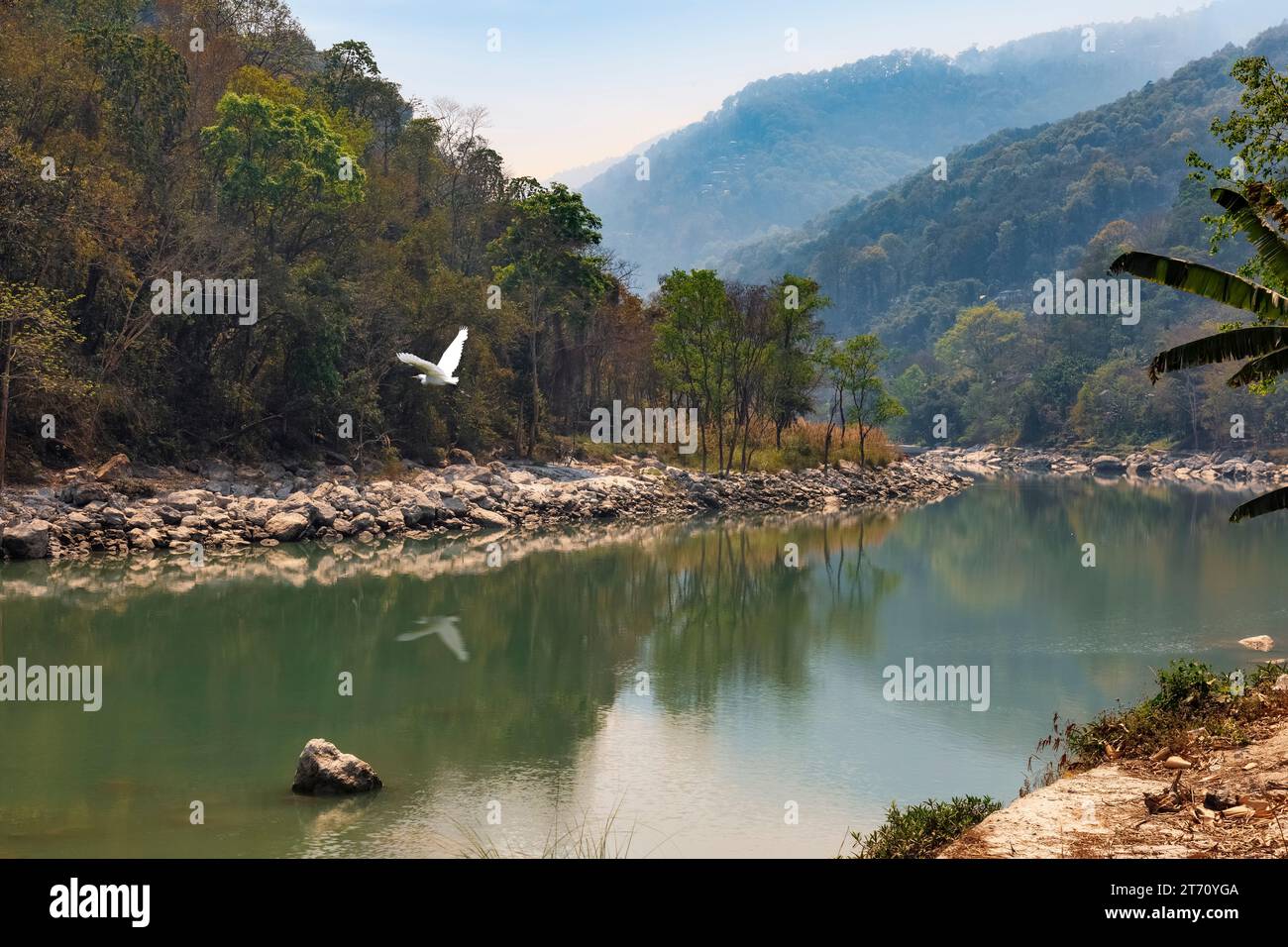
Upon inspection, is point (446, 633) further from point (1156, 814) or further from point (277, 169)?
point (277, 169)

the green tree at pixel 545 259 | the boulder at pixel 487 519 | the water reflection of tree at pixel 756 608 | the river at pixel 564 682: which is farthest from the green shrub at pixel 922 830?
the green tree at pixel 545 259

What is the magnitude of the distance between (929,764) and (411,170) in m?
50.5

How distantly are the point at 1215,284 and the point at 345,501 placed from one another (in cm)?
2879

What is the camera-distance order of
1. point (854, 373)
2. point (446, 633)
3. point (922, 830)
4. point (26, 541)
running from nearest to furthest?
1. point (922, 830)
2. point (446, 633)
3. point (26, 541)
4. point (854, 373)

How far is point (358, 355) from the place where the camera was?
138 ft

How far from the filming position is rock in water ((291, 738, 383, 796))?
452 inches

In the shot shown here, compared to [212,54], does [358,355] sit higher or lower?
lower

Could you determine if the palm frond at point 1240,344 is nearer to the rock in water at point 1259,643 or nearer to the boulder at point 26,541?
the rock in water at point 1259,643

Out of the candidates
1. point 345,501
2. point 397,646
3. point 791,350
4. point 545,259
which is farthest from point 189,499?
point 791,350

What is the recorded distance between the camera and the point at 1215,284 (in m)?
9.95

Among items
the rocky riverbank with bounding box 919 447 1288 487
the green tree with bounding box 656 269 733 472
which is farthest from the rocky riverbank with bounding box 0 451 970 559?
the rocky riverbank with bounding box 919 447 1288 487

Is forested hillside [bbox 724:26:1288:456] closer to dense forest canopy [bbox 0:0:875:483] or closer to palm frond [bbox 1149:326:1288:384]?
dense forest canopy [bbox 0:0:875:483]
